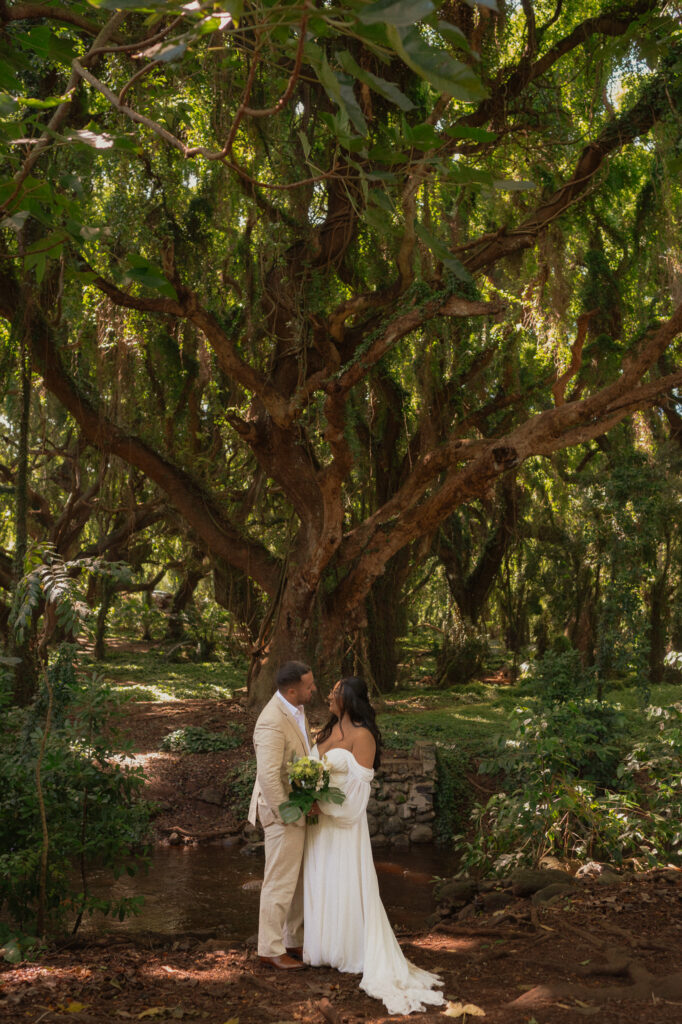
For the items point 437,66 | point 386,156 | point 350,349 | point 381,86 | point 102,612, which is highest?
point 350,349

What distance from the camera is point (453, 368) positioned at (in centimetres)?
1382

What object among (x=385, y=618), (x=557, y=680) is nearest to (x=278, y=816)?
(x=557, y=680)

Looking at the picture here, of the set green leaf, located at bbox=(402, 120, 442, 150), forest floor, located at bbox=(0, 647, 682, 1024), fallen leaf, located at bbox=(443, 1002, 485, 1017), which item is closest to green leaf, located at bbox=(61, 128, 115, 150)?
green leaf, located at bbox=(402, 120, 442, 150)

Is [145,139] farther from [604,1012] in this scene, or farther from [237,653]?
[237,653]

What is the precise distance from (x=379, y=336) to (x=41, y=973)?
8.12 meters

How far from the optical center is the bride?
4730 mm

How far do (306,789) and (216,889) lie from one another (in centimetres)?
393

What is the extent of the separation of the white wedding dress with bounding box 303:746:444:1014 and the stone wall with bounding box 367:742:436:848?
564cm

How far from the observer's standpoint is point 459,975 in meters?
4.84

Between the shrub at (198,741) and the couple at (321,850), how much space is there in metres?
7.13

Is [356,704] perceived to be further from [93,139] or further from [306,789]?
[93,139]

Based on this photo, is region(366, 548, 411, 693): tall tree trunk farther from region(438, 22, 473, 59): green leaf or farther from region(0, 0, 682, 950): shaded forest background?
region(438, 22, 473, 59): green leaf

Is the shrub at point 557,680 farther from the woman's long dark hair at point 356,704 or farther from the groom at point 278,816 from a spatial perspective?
the groom at point 278,816

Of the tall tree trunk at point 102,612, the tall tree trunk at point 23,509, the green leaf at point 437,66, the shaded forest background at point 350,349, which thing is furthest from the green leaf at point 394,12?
the tall tree trunk at point 102,612
